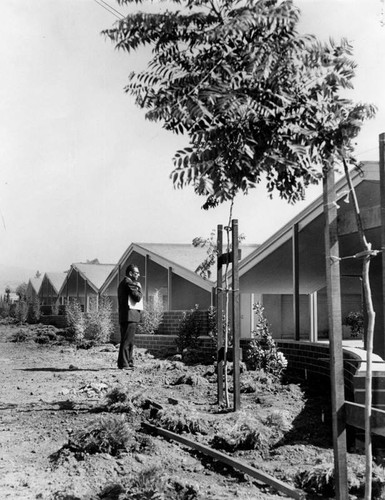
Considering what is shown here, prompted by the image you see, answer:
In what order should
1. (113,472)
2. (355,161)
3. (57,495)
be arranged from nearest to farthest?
(355,161), (57,495), (113,472)

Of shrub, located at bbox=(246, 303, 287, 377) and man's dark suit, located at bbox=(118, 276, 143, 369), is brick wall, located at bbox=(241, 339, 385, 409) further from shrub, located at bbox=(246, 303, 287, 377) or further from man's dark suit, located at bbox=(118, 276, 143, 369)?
man's dark suit, located at bbox=(118, 276, 143, 369)

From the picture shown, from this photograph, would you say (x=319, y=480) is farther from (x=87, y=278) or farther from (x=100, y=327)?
(x=87, y=278)

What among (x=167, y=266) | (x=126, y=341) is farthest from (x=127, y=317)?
(x=167, y=266)

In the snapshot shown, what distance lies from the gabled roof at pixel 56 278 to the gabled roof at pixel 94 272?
996 cm

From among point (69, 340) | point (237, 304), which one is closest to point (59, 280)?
point (69, 340)

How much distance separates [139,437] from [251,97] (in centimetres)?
392

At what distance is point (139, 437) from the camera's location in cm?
590

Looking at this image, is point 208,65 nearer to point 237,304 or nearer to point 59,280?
point 237,304

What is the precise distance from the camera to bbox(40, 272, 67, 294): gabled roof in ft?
141

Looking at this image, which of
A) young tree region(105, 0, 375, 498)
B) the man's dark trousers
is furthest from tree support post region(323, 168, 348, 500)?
the man's dark trousers

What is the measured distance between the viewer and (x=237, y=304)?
24.2 feet

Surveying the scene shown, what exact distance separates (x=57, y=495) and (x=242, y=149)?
109 inches

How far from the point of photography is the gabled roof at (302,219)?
878 centimetres

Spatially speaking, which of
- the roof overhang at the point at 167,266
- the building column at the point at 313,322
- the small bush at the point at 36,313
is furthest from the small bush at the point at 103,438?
the small bush at the point at 36,313
